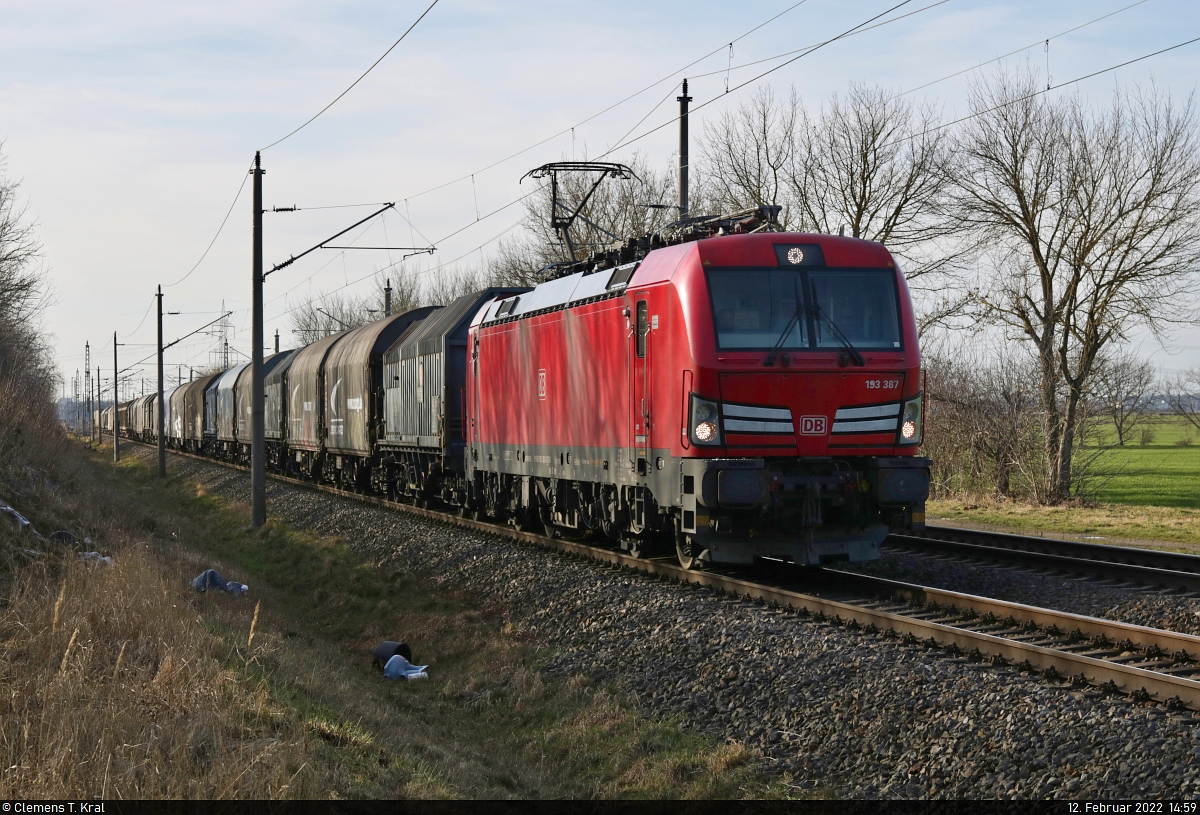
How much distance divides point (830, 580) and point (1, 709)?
7605mm

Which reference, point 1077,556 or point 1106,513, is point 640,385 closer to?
point 1077,556

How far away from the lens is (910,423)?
11.1 meters

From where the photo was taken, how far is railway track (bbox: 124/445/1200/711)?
22.1 ft

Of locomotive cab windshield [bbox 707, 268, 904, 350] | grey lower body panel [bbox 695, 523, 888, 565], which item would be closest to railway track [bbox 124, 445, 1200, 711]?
grey lower body panel [bbox 695, 523, 888, 565]

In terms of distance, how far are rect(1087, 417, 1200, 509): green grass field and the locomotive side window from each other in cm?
1654

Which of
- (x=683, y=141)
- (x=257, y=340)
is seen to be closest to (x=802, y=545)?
(x=683, y=141)

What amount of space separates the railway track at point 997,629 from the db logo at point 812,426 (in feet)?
4.87

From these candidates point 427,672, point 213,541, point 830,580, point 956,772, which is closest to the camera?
point 956,772

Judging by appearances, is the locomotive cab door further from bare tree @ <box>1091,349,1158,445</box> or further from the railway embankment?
bare tree @ <box>1091,349,1158,445</box>

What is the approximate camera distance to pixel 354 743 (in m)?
6.67

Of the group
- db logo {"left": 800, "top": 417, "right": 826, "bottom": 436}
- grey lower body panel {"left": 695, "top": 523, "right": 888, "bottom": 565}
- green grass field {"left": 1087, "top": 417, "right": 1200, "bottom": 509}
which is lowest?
green grass field {"left": 1087, "top": 417, "right": 1200, "bottom": 509}

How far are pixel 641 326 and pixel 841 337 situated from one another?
6.95 ft
